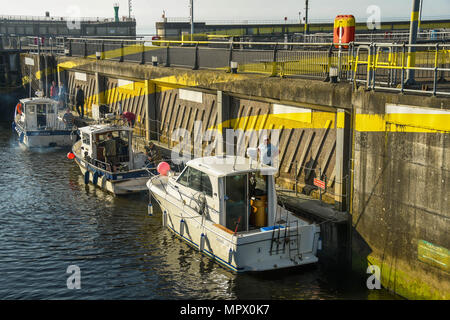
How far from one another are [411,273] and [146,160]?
13.4 meters

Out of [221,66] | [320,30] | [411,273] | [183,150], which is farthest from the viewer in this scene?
[320,30]

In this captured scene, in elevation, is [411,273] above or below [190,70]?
below

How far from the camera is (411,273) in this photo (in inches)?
479

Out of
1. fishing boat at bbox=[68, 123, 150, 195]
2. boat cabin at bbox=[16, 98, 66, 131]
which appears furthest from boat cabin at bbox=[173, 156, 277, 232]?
boat cabin at bbox=[16, 98, 66, 131]

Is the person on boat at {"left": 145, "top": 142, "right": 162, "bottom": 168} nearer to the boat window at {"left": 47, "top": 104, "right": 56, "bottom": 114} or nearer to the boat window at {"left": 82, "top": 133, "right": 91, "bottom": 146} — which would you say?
the boat window at {"left": 82, "top": 133, "right": 91, "bottom": 146}

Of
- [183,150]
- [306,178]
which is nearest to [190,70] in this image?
[183,150]

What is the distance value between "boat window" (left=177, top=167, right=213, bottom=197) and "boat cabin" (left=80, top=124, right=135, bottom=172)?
22.6 ft

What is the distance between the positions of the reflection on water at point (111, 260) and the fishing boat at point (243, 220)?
55 centimetres

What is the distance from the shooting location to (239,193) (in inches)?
567

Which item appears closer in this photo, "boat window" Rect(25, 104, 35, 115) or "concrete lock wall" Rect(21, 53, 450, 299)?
"concrete lock wall" Rect(21, 53, 450, 299)

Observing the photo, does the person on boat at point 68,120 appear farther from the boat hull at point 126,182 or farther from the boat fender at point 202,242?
the boat fender at point 202,242

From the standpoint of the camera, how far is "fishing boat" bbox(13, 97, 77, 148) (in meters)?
29.8

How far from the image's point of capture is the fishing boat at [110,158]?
70.1 ft
